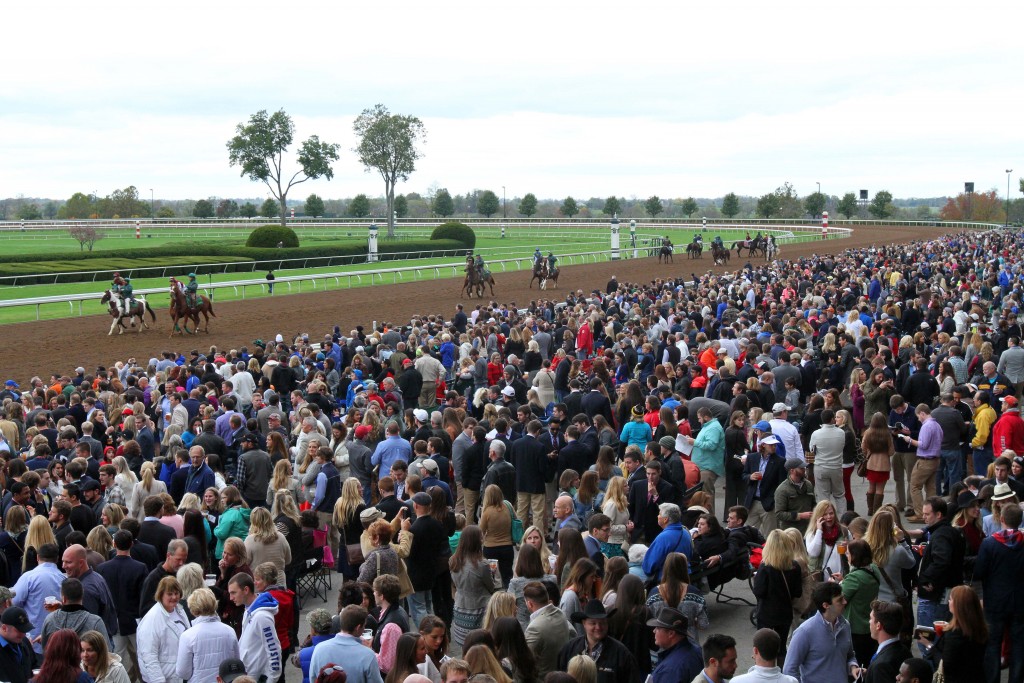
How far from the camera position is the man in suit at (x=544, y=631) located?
5.11 m

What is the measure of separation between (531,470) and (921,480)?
3870mm

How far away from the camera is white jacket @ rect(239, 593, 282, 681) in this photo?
5.18 meters

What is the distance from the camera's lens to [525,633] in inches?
206

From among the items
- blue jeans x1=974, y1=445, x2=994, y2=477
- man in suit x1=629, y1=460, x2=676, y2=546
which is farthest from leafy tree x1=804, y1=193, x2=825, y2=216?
man in suit x1=629, y1=460, x2=676, y2=546

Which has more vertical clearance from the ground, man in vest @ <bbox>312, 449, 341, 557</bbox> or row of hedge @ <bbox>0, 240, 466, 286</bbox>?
row of hedge @ <bbox>0, 240, 466, 286</bbox>

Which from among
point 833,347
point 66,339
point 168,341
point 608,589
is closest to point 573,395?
point 833,347

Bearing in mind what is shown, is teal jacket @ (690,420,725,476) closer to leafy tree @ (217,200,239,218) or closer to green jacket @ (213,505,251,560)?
green jacket @ (213,505,251,560)

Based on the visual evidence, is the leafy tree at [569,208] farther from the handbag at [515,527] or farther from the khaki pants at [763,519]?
the handbag at [515,527]

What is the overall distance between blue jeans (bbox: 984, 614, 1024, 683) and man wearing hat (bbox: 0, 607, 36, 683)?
553 cm

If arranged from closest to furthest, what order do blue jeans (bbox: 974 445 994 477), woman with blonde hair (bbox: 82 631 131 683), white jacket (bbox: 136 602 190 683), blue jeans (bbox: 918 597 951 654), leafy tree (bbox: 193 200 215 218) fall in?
woman with blonde hair (bbox: 82 631 131 683) < white jacket (bbox: 136 602 190 683) < blue jeans (bbox: 918 597 951 654) < blue jeans (bbox: 974 445 994 477) < leafy tree (bbox: 193 200 215 218)

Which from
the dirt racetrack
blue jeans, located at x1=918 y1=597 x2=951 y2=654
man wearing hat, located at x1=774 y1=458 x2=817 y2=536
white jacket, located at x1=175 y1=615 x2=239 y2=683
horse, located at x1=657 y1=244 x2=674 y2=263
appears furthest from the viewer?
horse, located at x1=657 y1=244 x2=674 y2=263

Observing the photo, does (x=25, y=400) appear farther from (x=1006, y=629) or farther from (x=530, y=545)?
(x=1006, y=629)

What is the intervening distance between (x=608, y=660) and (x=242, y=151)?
2966 inches

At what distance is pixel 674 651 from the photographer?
4.86m
